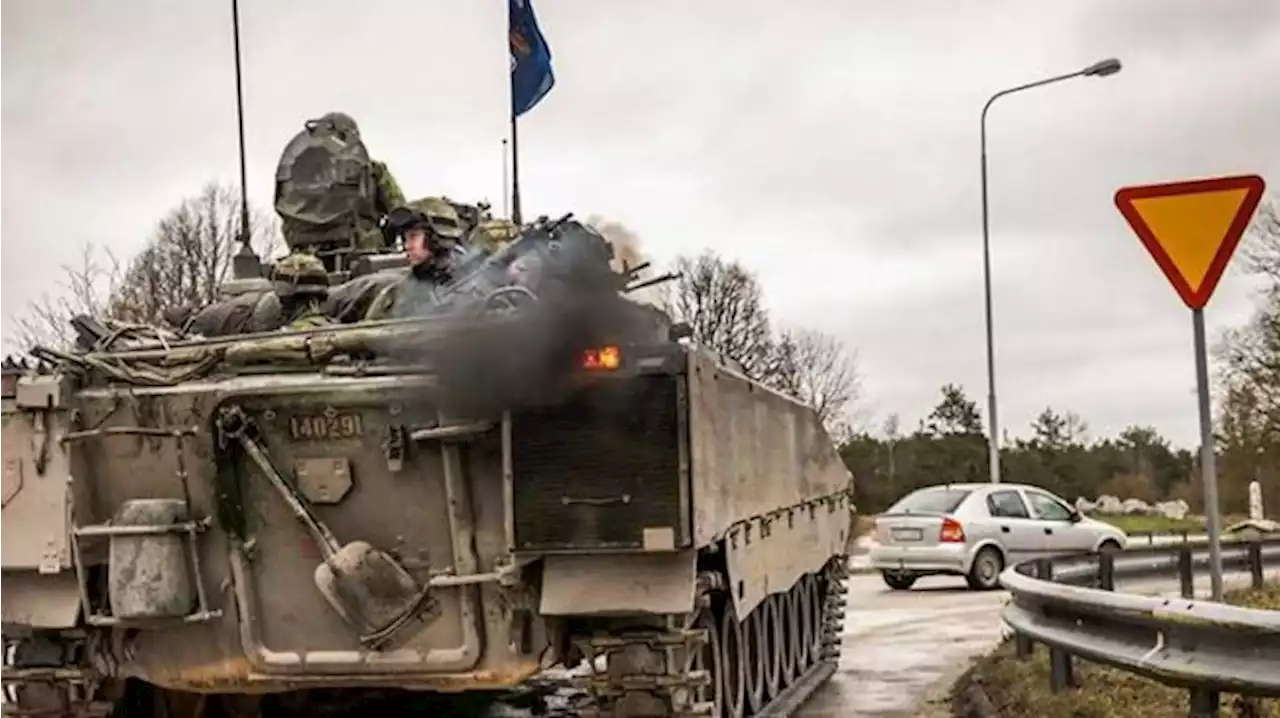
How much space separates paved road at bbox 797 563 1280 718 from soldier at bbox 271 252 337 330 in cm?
406

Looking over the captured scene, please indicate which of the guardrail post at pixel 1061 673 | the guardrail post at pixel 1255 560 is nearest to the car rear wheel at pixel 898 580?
the guardrail post at pixel 1255 560

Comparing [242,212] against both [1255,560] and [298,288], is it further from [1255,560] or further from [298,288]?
[1255,560]

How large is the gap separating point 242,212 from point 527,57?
4.35 metres

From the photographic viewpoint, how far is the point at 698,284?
40.8 meters

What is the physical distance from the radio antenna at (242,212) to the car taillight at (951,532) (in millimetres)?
10457

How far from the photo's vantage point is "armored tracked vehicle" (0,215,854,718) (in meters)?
6.48

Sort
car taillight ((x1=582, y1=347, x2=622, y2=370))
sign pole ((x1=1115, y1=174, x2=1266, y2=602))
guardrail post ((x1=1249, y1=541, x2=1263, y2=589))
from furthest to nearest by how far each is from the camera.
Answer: guardrail post ((x1=1249, y1=541, x2=1263, y2=589))
sign pole ((x1=1115, y1=174, x2=1266, y2=602))
car taillight ((x1=582, y1=347, x2=622, y2=370))

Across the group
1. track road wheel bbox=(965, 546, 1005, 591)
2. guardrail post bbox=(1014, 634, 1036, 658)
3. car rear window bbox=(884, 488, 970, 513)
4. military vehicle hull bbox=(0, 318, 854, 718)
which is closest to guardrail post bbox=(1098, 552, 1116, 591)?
guardrail post bbox=(1014, 634, 1036, 658)

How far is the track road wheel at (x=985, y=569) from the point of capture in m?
20.2

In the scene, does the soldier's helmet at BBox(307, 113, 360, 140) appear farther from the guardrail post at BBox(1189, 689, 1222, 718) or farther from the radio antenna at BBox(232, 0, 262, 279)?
the guardrail post at BBox(1189, 689, 1222, 718)

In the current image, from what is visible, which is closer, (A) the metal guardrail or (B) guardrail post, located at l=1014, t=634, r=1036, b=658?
(A) the metal guardrail

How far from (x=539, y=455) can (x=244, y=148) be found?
6692 millimetres

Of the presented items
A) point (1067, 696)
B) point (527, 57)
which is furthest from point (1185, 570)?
point (527, 57)

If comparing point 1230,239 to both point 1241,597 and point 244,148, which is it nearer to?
point 1241,597
